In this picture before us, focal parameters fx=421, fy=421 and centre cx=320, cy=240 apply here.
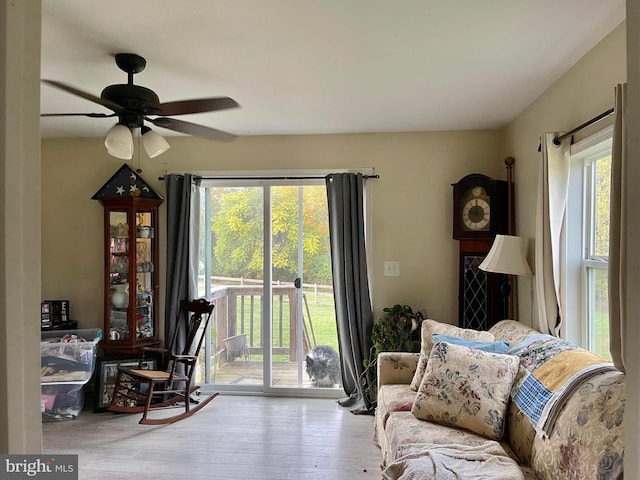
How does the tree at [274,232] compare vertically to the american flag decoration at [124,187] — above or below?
below

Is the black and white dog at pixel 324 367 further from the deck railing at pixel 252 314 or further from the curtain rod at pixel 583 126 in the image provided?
the curtain rod at pixel 583 126

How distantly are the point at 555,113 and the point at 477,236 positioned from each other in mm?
1192

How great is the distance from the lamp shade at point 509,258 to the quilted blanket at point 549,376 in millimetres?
621

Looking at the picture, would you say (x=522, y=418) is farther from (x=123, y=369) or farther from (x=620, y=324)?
(x=123, y=369)

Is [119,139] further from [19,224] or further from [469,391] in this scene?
[469,391]

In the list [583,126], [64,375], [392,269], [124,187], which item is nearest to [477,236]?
[392,269]

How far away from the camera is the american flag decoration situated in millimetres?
3697

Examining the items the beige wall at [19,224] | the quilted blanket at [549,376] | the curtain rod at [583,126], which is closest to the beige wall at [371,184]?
the curtain rod at [583,126]

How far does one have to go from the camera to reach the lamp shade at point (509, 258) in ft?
9.39

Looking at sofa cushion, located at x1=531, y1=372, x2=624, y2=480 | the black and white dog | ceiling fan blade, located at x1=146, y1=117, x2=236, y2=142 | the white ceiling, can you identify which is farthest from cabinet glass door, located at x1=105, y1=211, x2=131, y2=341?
sofa cushion, located at x1=531, y1=372, x2=624, y2=480

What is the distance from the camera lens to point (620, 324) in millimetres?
1530

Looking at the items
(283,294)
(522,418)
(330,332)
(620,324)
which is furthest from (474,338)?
(283,294)

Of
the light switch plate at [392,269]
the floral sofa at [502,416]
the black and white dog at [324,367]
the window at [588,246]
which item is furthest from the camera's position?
the black and white dog at [324,367]

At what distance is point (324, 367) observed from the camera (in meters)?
3.95
